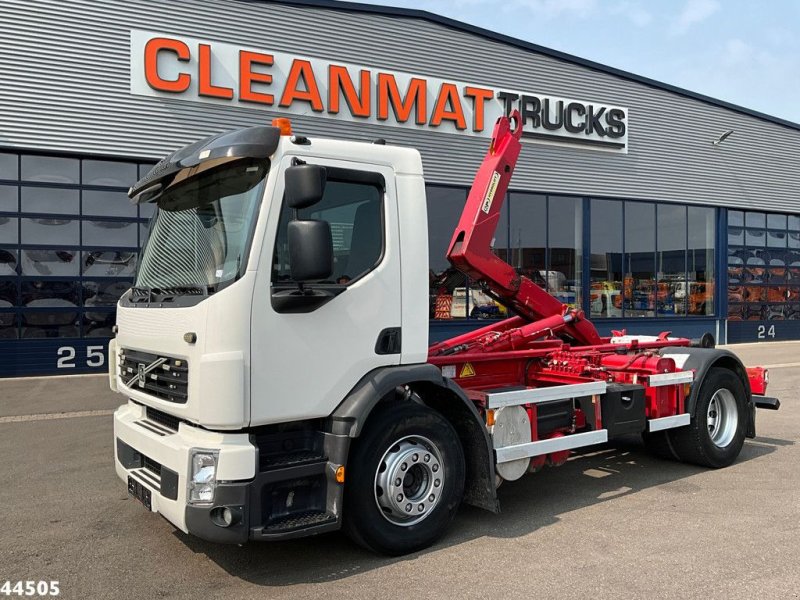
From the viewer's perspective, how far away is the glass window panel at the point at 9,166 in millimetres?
12930

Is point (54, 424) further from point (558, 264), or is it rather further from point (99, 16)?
point (558, 264)

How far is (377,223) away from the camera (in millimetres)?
4398

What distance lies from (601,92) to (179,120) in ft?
37.8

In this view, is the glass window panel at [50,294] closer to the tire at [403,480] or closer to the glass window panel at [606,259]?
the tire at [403,480]

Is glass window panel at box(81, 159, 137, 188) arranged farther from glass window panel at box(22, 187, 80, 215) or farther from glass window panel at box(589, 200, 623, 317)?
glass window panel at box(589, 200, 623, 317)

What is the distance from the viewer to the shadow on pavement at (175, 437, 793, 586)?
4.21 metres

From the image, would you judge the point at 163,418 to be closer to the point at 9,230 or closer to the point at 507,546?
the point at 507,546

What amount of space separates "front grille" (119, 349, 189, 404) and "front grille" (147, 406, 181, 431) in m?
0.15

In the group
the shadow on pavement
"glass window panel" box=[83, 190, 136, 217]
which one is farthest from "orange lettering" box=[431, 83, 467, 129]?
the shadow on pavement

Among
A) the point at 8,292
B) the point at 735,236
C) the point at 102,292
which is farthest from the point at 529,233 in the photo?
the point at 8,292

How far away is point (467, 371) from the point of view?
5.46m

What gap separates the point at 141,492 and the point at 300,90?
475 inches

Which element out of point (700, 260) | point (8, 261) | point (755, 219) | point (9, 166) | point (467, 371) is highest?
point (755, 219)

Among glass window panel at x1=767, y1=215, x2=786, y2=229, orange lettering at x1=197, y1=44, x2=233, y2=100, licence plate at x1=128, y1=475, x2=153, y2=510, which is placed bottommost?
licence plate at x1=128, y1=475, x2=153, y2=510
